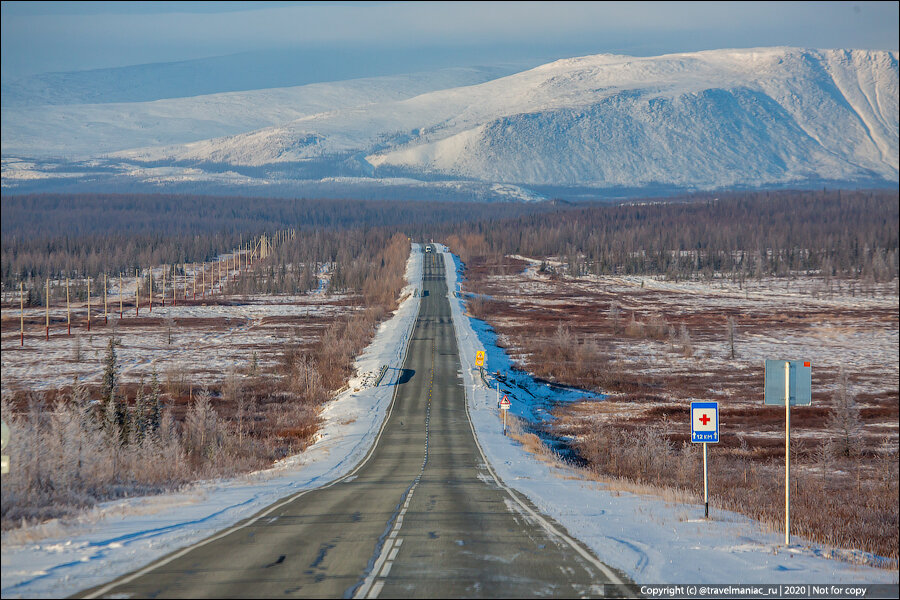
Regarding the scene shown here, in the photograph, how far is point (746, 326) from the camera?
409ft

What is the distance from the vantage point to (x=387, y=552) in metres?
17.7

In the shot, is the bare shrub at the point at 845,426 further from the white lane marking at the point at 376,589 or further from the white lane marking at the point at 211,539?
the white lane marking at the point at 376,589

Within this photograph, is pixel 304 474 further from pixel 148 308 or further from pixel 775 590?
pixel 148 308

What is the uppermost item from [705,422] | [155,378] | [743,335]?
[705,422]

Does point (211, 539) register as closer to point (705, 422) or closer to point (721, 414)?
point (705, 422)

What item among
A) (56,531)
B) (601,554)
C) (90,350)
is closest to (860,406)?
(601,554)

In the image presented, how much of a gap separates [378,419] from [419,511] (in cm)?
3612

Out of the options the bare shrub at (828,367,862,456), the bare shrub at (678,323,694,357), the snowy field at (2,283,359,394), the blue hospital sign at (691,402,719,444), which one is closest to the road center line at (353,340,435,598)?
the blue hospital sign at (691,402,719,444)

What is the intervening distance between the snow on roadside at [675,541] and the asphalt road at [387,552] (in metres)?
0.86

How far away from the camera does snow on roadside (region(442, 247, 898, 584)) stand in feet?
54.4

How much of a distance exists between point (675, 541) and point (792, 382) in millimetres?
4877

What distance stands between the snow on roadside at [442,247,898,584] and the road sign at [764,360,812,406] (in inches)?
140

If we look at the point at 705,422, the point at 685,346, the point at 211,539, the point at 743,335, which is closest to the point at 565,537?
the point at 705,422

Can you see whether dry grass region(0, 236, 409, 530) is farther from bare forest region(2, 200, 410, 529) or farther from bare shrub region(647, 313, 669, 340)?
bare shrub region(647, 313, 669, 340)
